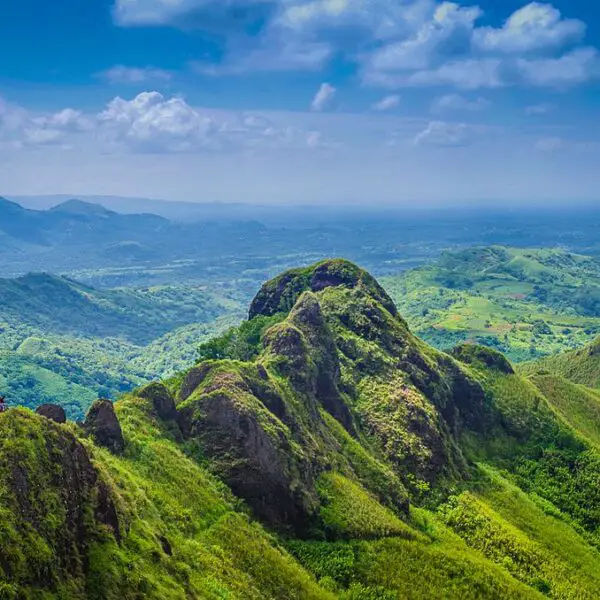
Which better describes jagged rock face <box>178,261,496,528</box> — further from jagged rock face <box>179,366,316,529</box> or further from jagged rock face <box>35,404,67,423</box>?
jagged rock face <box>35,404,67,423</box>

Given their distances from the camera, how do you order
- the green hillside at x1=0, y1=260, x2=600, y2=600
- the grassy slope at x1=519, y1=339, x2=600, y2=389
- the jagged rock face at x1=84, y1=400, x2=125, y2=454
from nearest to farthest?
the green hillside at x1=0, y1=260, x2=600, y2=600, the jagged rock face at x1=84, y1=400, x2=125, y2=454, the grassy slope at x1=519, y1=339, x2=600, y2=389

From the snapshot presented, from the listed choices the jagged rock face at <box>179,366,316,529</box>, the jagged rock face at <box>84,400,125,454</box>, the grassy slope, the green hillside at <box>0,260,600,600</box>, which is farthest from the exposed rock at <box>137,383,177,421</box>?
the grassy slope

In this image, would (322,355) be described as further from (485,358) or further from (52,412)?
(485,358)

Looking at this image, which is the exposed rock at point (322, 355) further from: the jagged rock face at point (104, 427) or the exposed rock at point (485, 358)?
the exposed rock at point (485, 358)

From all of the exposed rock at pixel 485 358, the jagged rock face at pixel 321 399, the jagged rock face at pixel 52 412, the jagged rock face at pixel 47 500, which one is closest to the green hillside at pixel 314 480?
the jagged rock face at pixel 47 500

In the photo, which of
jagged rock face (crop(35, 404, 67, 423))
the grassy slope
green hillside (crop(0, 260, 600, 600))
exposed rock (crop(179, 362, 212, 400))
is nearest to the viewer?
green hillside (crop(0, 260, 600, 600))
